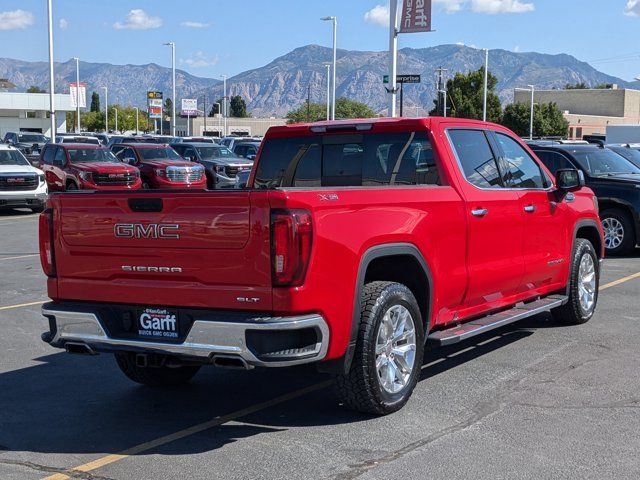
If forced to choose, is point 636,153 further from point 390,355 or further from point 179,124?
point 179,124

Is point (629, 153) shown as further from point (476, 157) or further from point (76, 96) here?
point (76, 96)

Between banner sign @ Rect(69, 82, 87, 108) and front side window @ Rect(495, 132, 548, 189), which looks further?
banner sign @ Rect(69, 82, 87, 108)

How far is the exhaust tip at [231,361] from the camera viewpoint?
5062 mm

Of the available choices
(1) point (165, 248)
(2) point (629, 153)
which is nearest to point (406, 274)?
(1) point (165, 248)

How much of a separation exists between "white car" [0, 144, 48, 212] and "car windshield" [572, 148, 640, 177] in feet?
47.6

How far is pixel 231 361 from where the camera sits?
201 inches

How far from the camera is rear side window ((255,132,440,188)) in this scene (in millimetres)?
6844

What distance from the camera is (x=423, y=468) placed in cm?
487

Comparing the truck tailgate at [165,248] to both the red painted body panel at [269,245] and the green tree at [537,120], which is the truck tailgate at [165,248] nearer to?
the red painted body panel at [269,245]

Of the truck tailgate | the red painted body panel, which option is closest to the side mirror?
the red painted body panel

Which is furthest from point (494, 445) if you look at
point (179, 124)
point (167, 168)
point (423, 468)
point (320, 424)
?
point (179, 124)

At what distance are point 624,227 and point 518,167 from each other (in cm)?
757

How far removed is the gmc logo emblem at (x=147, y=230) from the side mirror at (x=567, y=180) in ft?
13.7

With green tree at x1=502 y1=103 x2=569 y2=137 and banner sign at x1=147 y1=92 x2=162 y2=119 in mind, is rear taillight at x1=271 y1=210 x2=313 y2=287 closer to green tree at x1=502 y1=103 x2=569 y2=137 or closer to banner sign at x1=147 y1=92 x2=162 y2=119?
green tree at x1=502 y1=103 x2=569 y2=137
